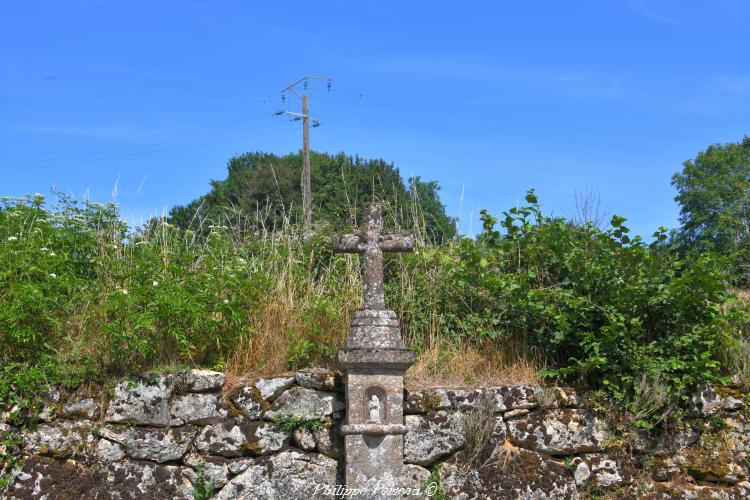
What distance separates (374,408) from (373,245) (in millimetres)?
1353

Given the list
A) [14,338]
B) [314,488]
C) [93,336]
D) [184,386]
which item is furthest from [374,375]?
[14,338]

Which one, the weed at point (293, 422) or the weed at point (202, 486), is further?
the weed at point (293, 422)

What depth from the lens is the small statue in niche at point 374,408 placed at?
550 cm

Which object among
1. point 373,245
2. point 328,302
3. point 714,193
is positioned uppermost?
point 714,193

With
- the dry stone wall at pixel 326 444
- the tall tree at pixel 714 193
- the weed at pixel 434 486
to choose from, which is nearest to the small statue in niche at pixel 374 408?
the dry stone wall at pixel 326 444

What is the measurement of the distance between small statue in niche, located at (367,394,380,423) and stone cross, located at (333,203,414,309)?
0.78m

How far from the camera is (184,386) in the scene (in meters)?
5.66

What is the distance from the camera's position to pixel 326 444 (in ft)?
18.7

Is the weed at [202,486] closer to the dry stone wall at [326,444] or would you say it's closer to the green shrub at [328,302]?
the dry stone wall at [326,444]

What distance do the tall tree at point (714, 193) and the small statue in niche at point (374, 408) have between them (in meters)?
14.4

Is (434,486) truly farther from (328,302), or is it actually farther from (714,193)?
(714,193)

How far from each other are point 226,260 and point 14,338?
6.37 ft

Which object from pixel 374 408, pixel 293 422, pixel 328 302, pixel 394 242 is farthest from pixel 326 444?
pixel 394 242

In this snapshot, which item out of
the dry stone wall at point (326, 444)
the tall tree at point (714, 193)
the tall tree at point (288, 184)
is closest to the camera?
the dry stone wall at point (326, 444)
